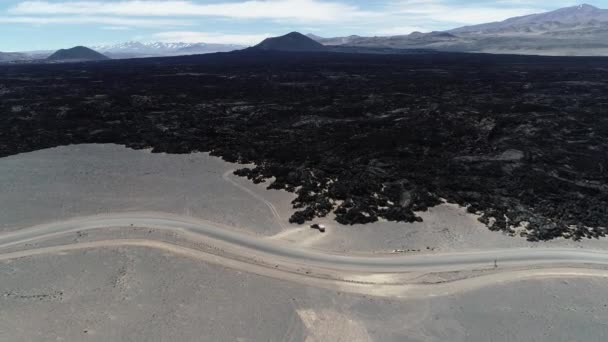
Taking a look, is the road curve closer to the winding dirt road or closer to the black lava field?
the winding dirt road

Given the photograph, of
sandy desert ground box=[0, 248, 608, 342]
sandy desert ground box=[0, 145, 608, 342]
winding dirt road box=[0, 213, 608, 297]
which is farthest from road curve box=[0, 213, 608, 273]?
sandy desert ground box=[0, 248, 608, 342]

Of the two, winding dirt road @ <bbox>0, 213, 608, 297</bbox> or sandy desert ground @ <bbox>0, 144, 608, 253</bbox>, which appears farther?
A: sandy desert ground @ <bbox>0, 144, 608, 253</bbox>

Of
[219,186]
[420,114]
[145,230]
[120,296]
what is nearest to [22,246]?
[145,230]

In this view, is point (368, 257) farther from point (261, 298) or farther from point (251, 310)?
point (251, 310)

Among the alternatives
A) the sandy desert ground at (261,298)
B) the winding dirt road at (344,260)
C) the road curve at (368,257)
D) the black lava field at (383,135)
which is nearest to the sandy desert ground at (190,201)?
the sandy desert ground at (261,298)

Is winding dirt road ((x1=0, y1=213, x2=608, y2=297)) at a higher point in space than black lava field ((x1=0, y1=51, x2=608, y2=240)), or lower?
lower

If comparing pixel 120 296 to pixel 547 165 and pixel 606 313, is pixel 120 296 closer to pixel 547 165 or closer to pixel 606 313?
pixel 606 313
